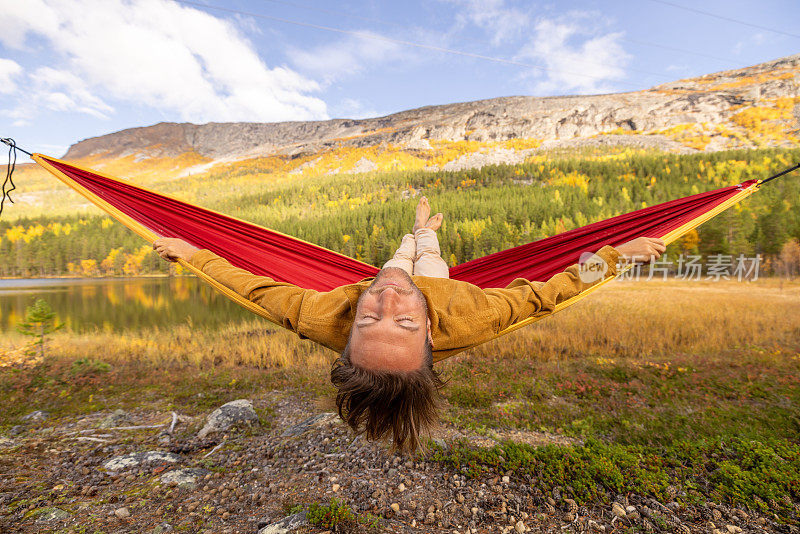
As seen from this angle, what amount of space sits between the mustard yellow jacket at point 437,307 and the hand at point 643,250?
44cm

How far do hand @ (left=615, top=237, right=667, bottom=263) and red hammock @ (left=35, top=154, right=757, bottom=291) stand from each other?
0.38 m

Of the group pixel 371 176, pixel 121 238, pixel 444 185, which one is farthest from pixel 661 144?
pixel 121 238

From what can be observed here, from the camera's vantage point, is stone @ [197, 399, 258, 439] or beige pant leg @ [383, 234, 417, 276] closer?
beige pant leg @ [383, 234, 417, 276]

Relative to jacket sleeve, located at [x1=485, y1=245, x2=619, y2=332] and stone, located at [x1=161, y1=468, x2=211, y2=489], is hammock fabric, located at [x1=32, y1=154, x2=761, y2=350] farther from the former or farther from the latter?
stone, located at [x1=161, y1=468, x2=211, y2=489]

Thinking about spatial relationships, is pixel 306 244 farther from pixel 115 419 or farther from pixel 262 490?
pixel 115 419

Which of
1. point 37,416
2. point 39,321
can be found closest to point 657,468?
point 37,416

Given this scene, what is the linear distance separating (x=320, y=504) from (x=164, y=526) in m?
0.67

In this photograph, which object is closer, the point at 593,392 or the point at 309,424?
the point at 309,424

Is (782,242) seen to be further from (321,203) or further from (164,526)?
(321,203)

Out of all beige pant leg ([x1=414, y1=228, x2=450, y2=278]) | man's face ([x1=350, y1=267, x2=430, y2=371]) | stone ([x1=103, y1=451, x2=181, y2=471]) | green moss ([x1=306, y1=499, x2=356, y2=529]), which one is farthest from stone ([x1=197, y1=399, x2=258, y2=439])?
man's face ([x1=350, y1=267, x2=430, y2=371])

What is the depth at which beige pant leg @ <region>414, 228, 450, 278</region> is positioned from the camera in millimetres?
1547

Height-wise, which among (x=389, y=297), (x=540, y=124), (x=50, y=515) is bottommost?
(x=50, y=515)

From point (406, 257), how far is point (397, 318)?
3.34 feet

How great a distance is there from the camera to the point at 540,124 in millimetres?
74375
